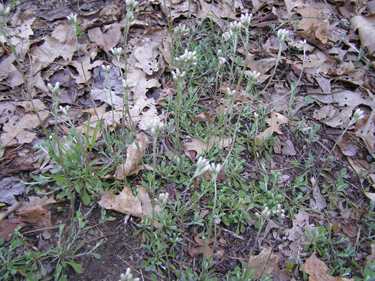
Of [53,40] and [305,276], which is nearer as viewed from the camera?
[305,276]

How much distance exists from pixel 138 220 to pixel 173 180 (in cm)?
56

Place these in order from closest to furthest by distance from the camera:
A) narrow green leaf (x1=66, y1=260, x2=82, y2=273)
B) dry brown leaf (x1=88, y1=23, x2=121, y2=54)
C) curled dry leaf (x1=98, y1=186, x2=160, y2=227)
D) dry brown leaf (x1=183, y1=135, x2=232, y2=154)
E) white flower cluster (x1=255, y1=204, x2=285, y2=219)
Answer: white flower cluster (x1=255, y1=204, x2=285, y2=219)
narrow green leaf (x1=66, y1=260, x2=82, y2=273)
curled dry leaf (x1=98, y1=186, x2=160, y2=227)
dry brown leaf (x1=183, y1=135, x2=232, y2=154)
dry brown leaf (x1=88, y1=23, x2=121, y2=54)

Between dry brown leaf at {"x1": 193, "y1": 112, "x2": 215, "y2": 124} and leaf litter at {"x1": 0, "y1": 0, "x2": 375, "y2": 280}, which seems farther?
dry brown leaf at {"x1": 193, "y1": 112, "x2": 215, "y2": 124}

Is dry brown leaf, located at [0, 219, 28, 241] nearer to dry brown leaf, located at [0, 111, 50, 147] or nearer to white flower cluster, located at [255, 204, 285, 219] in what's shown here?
dry brown leaf, located at [0, 111, 50, 147]

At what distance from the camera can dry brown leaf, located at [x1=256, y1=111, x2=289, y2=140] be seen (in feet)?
10.7

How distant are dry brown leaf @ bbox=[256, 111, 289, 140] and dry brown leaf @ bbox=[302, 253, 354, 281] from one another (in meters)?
1.42

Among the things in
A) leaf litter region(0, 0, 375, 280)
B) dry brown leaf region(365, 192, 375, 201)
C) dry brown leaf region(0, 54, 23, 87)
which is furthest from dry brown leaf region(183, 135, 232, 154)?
dry brown leaf region(0, 54, 23, 87)

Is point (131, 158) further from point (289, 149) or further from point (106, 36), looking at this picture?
point (106, 36)

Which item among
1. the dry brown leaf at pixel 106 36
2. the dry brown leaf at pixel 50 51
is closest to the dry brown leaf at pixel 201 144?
the dry brown leaf at pixel 106 36

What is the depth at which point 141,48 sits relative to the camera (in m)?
3.84

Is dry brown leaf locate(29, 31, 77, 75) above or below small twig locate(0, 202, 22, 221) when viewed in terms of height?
above

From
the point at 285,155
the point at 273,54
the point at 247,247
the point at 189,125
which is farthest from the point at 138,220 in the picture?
the point at 273,54

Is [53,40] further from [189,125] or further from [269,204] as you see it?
[269,204]

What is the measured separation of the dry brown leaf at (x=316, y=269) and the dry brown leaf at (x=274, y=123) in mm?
1423
